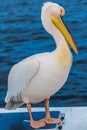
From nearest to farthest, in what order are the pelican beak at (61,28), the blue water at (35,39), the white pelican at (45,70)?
the white pelican at (45,70), the pelican beak at (61,28), the blue water at (35,39)

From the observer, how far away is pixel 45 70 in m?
4.21

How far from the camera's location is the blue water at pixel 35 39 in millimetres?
7074

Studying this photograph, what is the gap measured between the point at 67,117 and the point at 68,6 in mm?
7971

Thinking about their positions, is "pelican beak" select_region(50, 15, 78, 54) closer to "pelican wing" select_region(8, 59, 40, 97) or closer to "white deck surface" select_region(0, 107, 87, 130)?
"pelican wing" select_region(8, 59, 40, 97)

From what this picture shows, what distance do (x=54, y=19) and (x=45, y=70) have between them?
15.8 inches

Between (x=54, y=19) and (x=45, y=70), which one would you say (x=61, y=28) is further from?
(x=45, y=70)

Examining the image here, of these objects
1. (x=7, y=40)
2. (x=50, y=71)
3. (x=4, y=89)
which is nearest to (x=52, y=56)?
(x=50, y=71)

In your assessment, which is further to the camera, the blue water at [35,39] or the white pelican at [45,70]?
the blue water at [35,39]

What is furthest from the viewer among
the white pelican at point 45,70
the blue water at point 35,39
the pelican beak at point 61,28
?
the blue water at point 35,39

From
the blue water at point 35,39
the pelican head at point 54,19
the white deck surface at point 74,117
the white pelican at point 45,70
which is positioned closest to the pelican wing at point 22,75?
the white pelican at point 45,70

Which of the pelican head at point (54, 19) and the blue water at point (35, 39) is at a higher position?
the pelican head at point (54, 19)

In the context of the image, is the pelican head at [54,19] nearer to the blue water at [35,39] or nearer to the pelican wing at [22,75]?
the pelican wing at [22,75]

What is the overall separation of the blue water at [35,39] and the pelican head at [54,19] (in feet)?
7.95

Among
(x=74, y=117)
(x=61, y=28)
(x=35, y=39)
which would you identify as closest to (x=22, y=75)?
(x=61, y=28)
